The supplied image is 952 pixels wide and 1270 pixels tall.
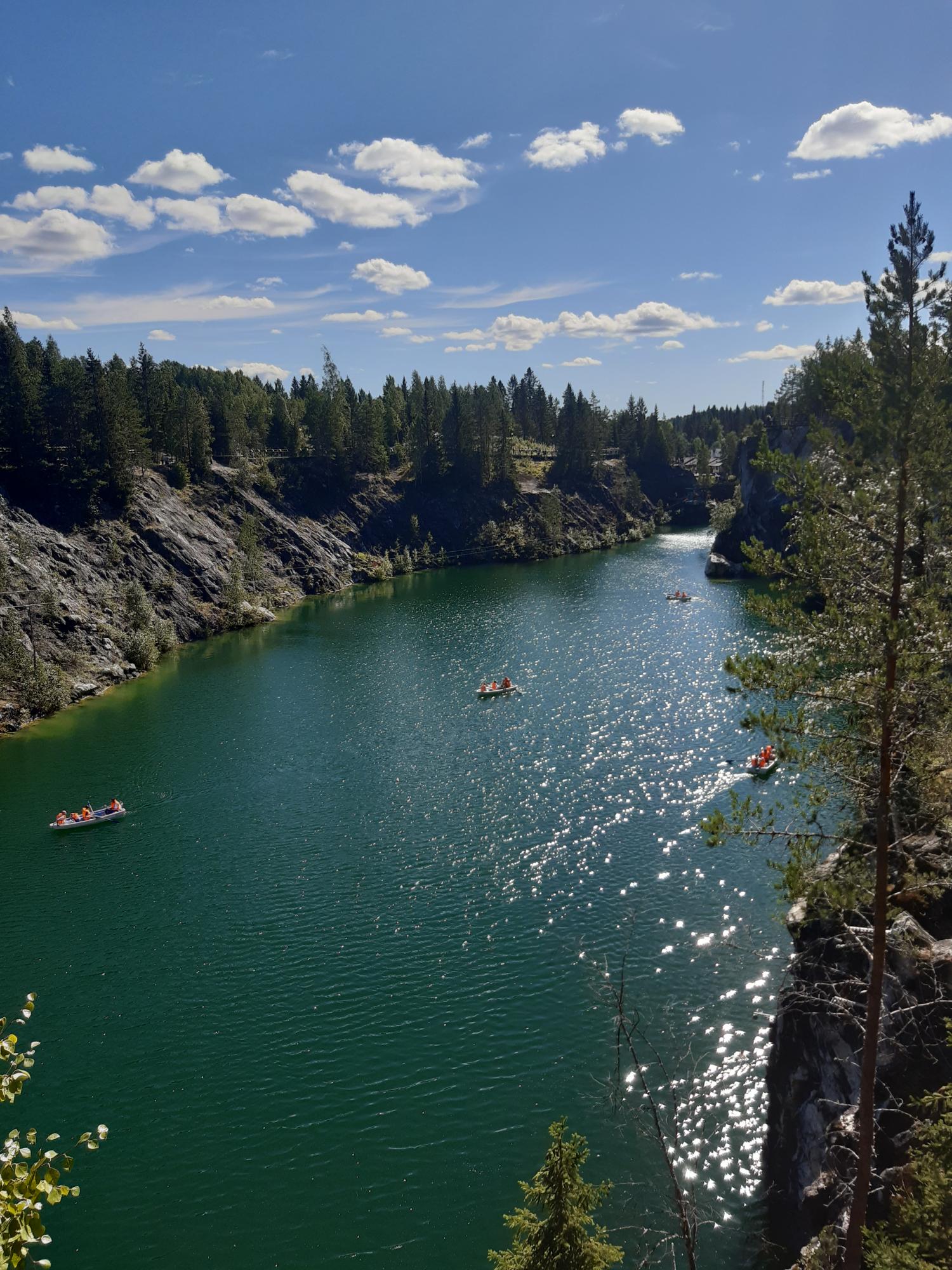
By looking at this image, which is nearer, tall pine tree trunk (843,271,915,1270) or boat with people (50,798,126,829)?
tall pine tree trunk (843,271,915,1270)

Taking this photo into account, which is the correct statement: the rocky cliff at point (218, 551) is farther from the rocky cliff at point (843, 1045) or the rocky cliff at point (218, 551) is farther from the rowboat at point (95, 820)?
the rocky cliff at point (843, 1045)

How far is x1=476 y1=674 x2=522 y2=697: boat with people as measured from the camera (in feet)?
233

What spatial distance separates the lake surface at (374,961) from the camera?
23938 millimetres

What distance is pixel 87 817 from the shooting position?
49125 mm

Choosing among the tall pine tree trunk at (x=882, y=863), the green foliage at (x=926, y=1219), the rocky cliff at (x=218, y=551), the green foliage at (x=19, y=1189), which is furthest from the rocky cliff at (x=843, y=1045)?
the rocky cliff at (x=218, y=551)

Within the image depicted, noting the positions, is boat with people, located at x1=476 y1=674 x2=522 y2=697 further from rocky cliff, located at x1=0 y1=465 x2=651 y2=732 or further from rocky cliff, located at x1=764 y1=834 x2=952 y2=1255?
rocky cliff, located at x1=764 y1=834 x2=952 y2=1255

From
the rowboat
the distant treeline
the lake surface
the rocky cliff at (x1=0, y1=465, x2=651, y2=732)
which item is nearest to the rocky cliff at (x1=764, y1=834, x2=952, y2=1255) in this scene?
the lake surface

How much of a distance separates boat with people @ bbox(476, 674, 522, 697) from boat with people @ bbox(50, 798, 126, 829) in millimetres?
31435

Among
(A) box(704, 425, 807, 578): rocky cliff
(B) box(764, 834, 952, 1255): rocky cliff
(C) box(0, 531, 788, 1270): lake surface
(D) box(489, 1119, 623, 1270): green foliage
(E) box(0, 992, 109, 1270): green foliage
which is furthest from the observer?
(A) box(704, 425, 807, 578): rocky cliff

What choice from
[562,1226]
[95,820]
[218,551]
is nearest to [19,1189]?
[562,1226]

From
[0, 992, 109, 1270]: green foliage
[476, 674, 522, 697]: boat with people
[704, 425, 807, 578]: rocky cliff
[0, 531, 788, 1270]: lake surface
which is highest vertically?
[704, 425, 807, 578]: rocky cliff

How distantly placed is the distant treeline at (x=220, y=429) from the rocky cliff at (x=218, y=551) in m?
5.05

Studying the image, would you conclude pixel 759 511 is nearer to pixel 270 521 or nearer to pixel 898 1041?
pixel 270 521

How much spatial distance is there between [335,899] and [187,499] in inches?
3738
